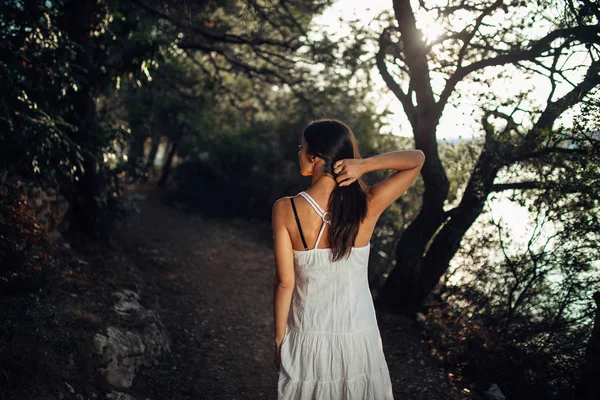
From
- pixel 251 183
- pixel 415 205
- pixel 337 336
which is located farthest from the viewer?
pixel 251 183

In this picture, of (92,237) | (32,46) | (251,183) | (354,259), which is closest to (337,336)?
(354,259)

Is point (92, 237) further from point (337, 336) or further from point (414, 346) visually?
point (337, 336)

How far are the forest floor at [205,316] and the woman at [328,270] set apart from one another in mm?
2346

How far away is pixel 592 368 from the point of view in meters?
3.78

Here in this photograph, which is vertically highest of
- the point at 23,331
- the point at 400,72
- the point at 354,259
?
the point at 400,72

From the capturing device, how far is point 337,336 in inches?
98.2

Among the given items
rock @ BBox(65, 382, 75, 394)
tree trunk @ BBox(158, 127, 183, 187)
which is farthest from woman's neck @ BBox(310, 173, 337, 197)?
tree trunk @ BBox(158, 127, 183, 187)

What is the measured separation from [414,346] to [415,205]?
108 inches

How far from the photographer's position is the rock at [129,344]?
441 centimetres

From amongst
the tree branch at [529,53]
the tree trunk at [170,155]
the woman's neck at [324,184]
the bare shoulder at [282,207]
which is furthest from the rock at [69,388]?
the tree trunk at [170,155]

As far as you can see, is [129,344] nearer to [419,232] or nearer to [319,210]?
[319,210]

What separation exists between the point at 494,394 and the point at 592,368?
101cm

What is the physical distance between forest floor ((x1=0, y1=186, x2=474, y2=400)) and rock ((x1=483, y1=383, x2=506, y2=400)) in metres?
0.21

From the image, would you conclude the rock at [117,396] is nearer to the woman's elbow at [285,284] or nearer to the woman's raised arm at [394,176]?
the woman's elbow at [285,284]
